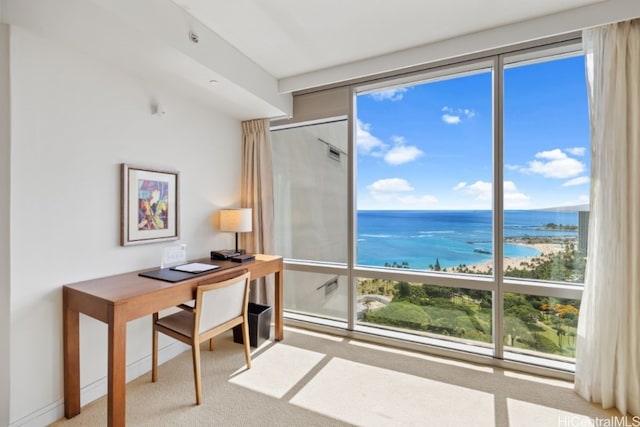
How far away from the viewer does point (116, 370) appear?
162 cm

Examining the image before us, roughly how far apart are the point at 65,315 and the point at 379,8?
2835 millimetres

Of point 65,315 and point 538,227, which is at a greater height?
point 538,227

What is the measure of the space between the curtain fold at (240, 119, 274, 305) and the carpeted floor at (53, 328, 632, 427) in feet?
2.45

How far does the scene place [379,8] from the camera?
1.99m

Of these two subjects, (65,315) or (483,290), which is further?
(483,290)

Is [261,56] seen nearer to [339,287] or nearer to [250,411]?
[339,287]

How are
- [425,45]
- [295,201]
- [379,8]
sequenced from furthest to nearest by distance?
1. [295,201]
2. [425,45]
3. [379,8]

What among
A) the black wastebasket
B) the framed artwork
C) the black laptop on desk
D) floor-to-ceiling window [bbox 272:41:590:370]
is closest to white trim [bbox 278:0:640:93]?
floor-to-ceiling window [bbox 272:41:590:370]

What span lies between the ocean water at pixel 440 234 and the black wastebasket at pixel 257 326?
3.53 feet

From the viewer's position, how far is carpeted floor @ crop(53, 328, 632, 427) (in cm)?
184

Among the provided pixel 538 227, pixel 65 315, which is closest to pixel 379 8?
pixel 538 227

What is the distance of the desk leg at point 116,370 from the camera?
1.60 metres

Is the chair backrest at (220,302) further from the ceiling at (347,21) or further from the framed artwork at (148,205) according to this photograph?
the ceiling at (347,21)

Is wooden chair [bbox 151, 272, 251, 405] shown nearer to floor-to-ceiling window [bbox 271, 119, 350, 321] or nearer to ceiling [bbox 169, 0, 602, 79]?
floor-to-ceiling window [bbox 271, 119, 350, 321]
